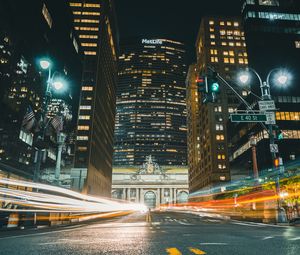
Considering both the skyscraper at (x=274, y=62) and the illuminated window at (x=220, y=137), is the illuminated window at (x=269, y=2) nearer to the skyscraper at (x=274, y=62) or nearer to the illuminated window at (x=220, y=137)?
the skyscraper at (x=274, y=62)

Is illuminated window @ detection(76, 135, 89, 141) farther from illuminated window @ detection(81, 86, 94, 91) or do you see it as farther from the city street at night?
illuminated window @ detection(81, 86, 94, 91)

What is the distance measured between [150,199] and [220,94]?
309ft

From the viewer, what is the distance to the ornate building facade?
159875 mm

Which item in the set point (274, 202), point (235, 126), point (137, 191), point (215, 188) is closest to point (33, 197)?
point (274, 202)

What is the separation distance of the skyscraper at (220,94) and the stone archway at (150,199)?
54.1 m

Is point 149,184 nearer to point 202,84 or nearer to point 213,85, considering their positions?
point 202,84

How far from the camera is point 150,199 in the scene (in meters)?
169

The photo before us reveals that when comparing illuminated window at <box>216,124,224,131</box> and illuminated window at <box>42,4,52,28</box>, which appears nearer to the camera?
illuminated window at <box>42,4,52,28</box>

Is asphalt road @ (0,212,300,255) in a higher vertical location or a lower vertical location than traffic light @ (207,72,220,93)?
lower

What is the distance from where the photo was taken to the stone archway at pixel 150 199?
167000 millimetres

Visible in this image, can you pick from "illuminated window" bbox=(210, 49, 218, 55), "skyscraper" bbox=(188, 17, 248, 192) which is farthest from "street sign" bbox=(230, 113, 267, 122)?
"illuminated window" bbox=(210, 49, 218, 55)

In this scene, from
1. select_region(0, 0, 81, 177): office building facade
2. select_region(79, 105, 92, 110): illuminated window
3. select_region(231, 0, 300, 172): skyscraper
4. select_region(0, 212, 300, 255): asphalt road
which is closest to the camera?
select_region(0, 212, 300, 255): asphalt road

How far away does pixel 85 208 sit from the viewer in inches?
1292

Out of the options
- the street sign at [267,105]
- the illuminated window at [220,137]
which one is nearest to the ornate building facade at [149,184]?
the illuminated window at [220,137]
